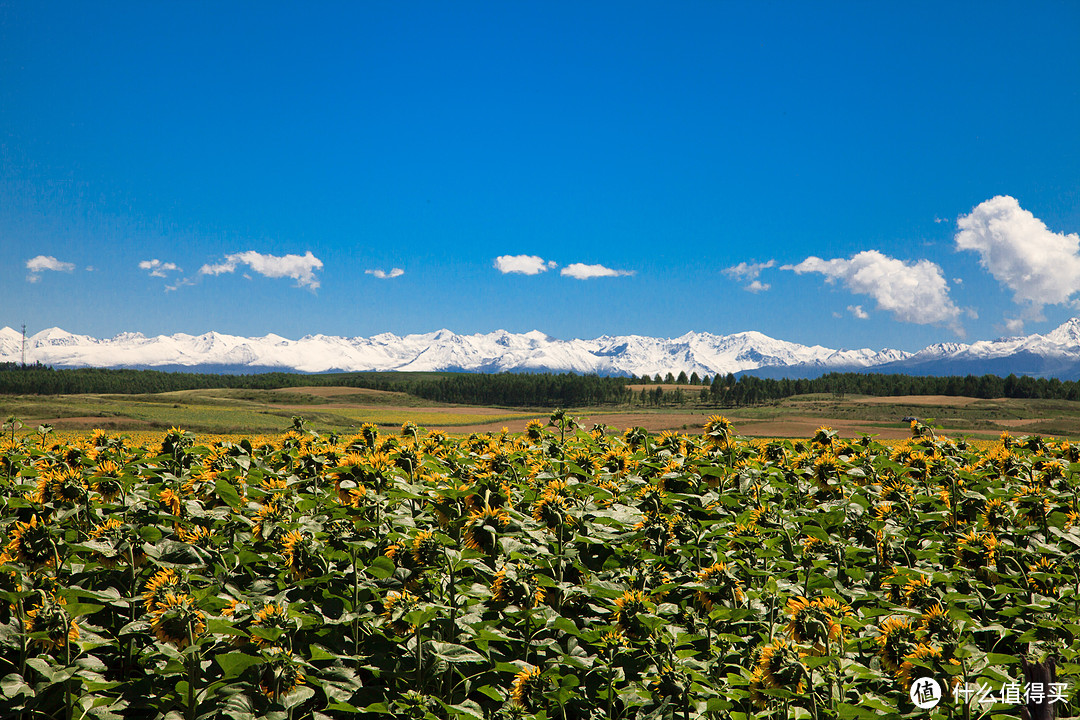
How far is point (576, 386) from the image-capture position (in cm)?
15588

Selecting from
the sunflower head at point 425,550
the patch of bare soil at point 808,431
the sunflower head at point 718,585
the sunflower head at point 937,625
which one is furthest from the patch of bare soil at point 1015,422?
the sunflower head at point 425,550

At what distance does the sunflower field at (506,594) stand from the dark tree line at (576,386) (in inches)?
4877

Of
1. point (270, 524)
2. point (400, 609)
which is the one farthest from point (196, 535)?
point (400, 609)

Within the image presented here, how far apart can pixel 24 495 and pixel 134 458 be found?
1.53m

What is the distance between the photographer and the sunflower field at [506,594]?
3137 millimetres

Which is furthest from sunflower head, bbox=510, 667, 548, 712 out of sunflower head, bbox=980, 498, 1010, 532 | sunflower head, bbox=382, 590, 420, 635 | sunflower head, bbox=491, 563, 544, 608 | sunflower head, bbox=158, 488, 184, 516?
sunflower head, bbox=980, 498, 1010, 532

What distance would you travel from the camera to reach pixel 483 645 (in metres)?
3.32

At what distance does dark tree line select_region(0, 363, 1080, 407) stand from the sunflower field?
124m

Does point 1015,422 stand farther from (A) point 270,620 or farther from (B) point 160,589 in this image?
(B) point 160,589

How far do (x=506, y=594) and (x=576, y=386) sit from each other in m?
153

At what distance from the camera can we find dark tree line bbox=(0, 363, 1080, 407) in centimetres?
10941

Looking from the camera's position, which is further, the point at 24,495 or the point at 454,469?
the point at 454,469

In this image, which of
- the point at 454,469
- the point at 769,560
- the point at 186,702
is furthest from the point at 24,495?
the point at 769,560

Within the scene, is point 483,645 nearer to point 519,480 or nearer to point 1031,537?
point 519,480
